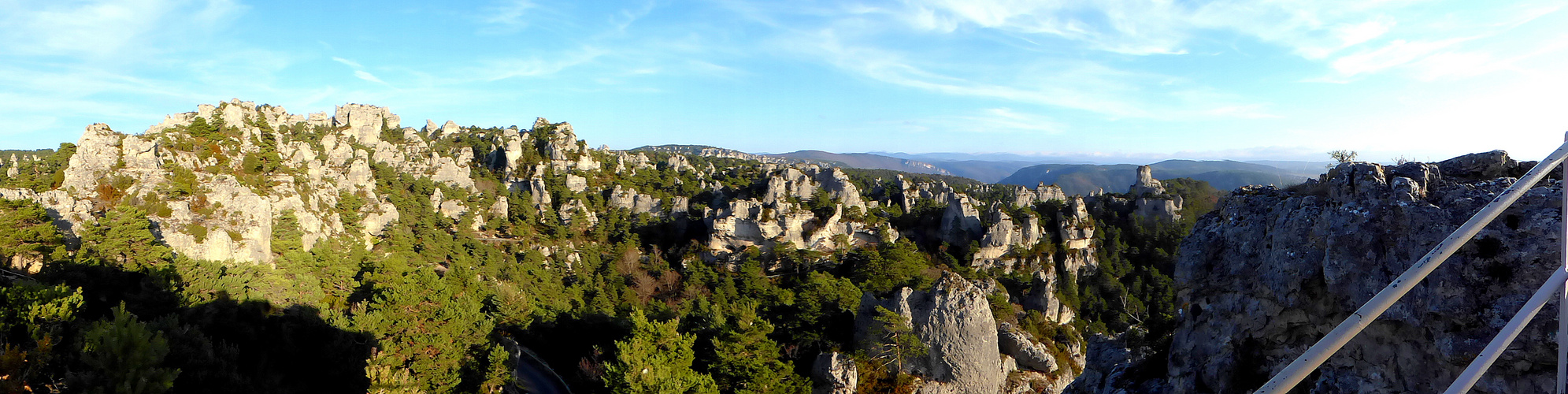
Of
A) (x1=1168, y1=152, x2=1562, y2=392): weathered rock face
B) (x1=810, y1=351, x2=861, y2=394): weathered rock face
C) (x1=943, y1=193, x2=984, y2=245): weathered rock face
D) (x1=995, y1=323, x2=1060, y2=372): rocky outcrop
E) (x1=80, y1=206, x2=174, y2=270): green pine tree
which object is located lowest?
(x1=995, y1=323, x2=1060, y2=372): rocky outcrop

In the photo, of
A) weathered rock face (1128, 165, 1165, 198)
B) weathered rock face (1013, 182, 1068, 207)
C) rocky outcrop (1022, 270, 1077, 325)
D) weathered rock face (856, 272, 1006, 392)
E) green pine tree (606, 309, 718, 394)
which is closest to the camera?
green pine tree (606, 309, 718, 394)

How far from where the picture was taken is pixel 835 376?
21359 mm

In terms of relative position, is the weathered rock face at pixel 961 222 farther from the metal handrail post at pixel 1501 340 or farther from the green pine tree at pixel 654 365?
the metal handrail post at pixel 1501 340

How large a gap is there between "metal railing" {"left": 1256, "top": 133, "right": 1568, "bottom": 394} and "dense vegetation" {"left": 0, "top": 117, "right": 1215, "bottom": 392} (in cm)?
577

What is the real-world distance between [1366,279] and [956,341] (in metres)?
18.7

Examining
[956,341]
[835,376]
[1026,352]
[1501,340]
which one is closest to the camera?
[1501,340]

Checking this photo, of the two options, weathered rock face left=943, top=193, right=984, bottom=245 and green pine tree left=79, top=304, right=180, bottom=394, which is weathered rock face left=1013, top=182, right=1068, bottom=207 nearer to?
weathered rock face left=943, top=193, right=984, bottom=245

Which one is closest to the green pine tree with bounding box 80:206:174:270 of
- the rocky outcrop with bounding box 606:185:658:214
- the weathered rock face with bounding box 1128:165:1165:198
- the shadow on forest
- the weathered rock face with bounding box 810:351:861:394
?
the shadow on forest

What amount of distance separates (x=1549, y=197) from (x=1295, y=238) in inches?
59.7

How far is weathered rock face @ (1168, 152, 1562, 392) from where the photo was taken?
13.1 ft

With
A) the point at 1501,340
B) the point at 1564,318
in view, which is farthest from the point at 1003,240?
the point at 1501,340

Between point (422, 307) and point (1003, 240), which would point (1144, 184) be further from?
point (422, 307)

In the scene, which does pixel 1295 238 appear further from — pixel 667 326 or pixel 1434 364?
pixel 667 326

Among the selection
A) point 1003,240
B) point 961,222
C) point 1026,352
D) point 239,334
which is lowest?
point 1026,352
